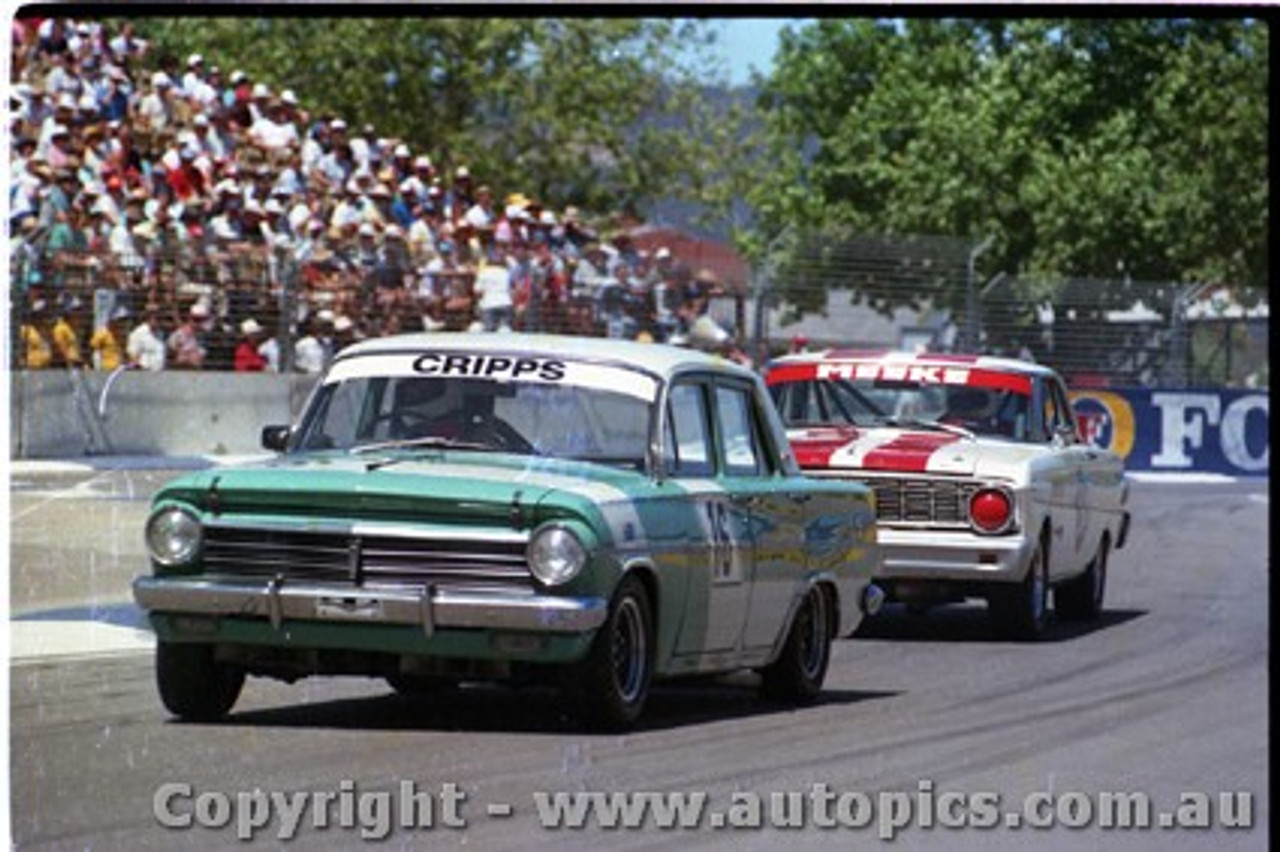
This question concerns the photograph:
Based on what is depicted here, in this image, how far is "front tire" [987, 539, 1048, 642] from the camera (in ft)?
35.2

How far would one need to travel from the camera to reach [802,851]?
5855mm

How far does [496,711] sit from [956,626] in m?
4.21

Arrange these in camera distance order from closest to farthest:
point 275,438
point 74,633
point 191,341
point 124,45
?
point 275,438 < point 74,633 < point 124,45 < point 191,341

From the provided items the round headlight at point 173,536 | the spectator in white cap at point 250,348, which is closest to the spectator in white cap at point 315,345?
the spectator in white cap at point 250,348

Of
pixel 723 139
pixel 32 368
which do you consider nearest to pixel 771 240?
pixel 723 139

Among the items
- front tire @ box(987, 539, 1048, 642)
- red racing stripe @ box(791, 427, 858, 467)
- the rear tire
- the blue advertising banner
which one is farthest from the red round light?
the blue advertising banner

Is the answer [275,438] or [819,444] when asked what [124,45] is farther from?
[275,438]

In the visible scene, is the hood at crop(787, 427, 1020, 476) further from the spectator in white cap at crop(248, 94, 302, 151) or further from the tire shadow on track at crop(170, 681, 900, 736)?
the spectator in white cap at crop(248, 94, 302, 151)

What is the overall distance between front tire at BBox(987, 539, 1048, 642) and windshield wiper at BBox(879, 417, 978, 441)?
0.59 m

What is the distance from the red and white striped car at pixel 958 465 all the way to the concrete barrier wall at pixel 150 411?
219cm

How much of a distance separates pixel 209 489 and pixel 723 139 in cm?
1276

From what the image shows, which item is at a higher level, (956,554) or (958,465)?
(958,465)

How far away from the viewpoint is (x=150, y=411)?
38.1 feet

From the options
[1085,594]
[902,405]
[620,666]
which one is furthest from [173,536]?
[1085,594]
